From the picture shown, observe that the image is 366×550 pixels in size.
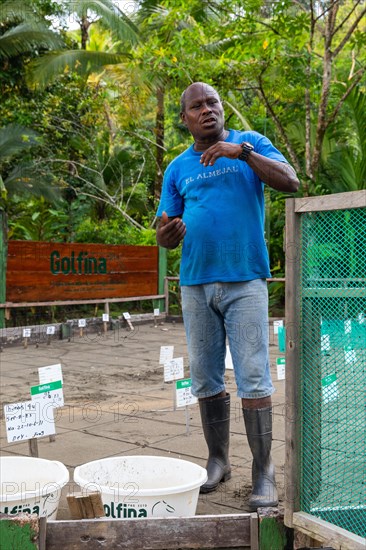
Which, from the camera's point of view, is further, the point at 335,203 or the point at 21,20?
the point at 21,20

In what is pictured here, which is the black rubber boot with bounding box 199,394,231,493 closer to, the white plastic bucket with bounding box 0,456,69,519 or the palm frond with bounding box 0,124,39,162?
the white plastic bucket with bounding box 0,456,69,519

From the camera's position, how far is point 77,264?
42.1ft

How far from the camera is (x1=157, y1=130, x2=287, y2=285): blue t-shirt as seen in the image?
3.40 meters

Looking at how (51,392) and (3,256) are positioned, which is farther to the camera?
(3,256)

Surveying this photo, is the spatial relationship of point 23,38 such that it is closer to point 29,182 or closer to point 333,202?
point 29,182

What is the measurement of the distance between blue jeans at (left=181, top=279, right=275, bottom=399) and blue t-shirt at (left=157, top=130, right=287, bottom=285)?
0.07 meters

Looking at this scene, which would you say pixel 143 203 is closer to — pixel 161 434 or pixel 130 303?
pixel 130 303

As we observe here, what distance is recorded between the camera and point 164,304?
15289 millimetres

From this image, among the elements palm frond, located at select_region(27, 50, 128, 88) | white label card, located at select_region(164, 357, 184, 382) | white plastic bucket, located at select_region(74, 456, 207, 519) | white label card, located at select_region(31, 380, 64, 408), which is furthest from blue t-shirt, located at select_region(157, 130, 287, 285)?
palm frond, located at select_region(27, 50, 128, 88)

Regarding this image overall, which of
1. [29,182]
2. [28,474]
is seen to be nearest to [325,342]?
[28,474]

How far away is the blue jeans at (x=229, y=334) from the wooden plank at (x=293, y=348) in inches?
19.6

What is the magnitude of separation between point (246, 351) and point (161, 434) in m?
1.89

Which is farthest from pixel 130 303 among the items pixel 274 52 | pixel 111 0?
pixel 111 0

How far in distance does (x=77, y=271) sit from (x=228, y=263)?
9661 mm
